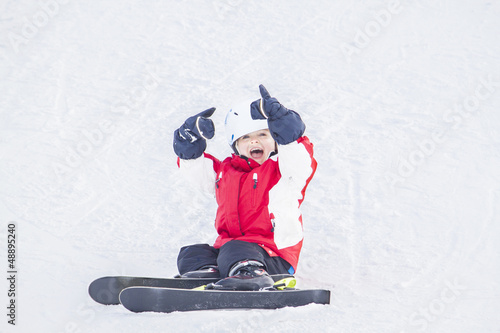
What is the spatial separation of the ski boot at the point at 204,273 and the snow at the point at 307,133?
1.66 ft

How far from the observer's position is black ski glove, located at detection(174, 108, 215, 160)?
12.5 ft

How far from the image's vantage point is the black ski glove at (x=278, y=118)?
3.47m

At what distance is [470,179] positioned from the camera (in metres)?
5.34

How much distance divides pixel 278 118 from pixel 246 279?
→ 0.86m

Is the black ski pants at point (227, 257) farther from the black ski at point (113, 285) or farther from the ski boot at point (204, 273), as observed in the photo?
the black ski at point (113, 285)

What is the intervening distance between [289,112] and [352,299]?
1.07 m

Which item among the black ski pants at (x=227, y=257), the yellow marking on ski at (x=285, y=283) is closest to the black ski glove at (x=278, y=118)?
the black ski pants at (x=227, y=257)

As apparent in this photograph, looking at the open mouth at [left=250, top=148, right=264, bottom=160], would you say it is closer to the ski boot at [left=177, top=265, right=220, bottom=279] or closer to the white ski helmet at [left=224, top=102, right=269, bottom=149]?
the white ski helmet at [left=224, top=102, right=269, bottom=149]

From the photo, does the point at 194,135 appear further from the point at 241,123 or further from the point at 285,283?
the point at 285,283

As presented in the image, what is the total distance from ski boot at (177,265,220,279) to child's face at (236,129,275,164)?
709mm

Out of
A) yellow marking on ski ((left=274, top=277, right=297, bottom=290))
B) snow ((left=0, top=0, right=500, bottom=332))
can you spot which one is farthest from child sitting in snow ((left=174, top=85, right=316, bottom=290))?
A: snow ((left=0, top=0, right=500, bottom=332))

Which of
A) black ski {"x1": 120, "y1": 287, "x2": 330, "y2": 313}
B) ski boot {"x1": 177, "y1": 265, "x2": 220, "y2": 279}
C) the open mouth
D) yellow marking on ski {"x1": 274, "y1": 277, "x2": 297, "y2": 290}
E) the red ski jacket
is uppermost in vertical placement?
the open mouth

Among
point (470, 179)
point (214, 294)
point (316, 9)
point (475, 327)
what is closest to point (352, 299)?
point (475, 327)

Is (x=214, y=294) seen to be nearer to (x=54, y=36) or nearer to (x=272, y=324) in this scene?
(x=272, y=324)
